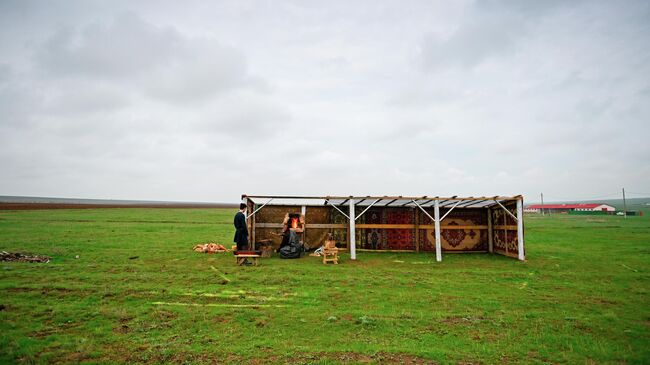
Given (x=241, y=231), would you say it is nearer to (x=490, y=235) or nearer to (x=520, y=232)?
(x=520, y=232)

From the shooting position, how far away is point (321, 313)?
6.89m

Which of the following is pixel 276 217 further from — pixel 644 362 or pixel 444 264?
pixel 644 362

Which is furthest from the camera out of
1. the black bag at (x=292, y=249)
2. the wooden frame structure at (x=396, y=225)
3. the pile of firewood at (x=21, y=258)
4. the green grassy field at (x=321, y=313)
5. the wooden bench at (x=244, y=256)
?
the wooden frame structure at (x=396, y=225)

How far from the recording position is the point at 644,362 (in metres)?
4.77

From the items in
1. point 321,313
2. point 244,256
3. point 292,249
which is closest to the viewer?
point 321,313

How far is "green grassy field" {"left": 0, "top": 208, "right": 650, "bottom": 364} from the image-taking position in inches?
198

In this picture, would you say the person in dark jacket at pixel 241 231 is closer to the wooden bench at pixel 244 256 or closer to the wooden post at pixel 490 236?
the wooden bench at pixel 244 256

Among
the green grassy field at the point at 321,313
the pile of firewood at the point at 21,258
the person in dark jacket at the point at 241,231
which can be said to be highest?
the person in dark jacket at the point at 241,231

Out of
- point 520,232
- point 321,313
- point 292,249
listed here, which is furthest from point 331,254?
point 520,232

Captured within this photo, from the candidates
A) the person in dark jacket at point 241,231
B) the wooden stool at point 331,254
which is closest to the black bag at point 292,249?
the wooden stool at point 331,254

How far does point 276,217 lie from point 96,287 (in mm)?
9185

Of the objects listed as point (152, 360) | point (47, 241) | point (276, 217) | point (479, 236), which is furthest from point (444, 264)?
point (47, 241)

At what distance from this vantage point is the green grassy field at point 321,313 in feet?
16.5

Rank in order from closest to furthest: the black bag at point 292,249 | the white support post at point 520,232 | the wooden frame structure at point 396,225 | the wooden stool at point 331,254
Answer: the wooden stool at point 331,254
the white support post at point 520,232
the black bag at point 292,249
the wooden frame structure at point 396,225
